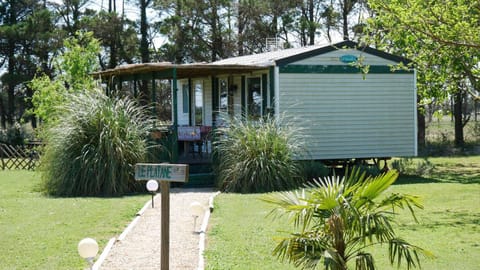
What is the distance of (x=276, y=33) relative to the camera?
3183 centimetres

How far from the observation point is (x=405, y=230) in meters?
9.48

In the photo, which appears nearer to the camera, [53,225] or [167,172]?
[167,172]

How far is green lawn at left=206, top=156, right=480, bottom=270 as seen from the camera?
7594mm

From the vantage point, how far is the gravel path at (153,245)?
756cm

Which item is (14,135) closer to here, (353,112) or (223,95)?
(223,95)

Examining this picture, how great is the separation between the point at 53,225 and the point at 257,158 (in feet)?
17.4

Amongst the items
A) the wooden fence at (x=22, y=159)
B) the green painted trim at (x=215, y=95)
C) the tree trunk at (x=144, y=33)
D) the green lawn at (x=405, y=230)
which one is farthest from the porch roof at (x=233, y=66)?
the tree trunk at (x=144, y=33)

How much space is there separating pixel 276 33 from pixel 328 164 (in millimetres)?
14022

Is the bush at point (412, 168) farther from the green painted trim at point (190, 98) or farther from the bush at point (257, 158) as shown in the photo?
the green painted trim at point (190, 98)

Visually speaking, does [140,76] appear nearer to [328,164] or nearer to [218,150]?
[218,150]

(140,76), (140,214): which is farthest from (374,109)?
(140,214)

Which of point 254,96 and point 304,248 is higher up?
point 254,96

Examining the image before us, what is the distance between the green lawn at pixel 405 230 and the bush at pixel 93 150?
2.19m

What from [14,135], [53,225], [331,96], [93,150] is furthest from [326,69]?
[14,135]
